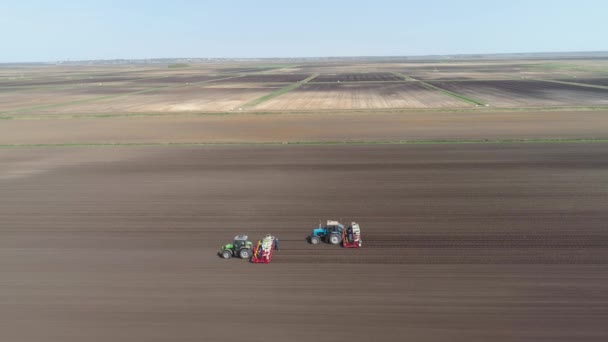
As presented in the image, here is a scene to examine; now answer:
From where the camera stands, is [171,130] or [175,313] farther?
[171,130]

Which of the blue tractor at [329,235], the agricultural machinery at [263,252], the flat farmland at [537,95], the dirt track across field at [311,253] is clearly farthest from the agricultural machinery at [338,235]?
the flat farmland at [537,95]

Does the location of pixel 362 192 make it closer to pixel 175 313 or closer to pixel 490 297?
pixel 490 297

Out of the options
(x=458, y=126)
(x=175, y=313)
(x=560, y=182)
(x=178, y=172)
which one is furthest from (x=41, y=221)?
(x=458, y=126)

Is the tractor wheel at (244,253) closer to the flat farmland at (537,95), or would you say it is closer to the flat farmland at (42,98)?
the flat farmland at (537,95)

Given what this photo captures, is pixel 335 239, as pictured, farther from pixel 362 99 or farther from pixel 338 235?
pixel 362 99

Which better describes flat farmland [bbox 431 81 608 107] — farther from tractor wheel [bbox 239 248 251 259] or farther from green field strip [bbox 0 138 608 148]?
tractor wheel [bbox 239 248 251 259]

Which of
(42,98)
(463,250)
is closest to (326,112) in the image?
(463,250)
